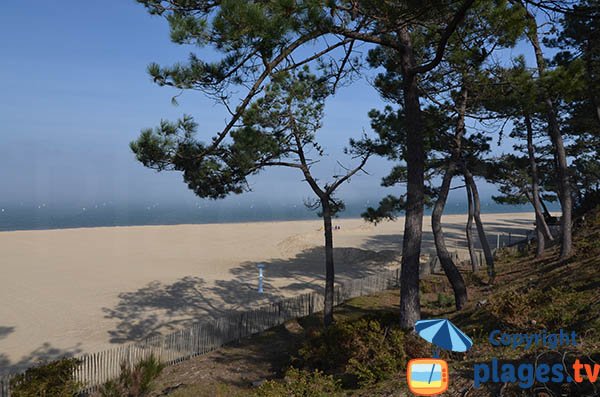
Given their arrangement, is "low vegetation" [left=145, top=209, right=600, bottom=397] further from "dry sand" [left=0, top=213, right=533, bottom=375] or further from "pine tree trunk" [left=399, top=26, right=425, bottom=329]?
"dry sand" [left=0, top=213, right=533, bottom=375]

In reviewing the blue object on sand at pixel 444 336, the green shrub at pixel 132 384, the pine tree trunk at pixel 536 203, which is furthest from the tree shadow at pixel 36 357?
the pine tree trunk at pixel 536 203

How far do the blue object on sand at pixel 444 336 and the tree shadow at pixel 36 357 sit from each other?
462 inches

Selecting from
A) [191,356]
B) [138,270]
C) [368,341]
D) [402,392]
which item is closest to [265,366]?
[191,356]

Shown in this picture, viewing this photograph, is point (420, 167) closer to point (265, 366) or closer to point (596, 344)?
point (596, 344)

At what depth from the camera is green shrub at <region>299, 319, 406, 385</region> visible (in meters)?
7.45

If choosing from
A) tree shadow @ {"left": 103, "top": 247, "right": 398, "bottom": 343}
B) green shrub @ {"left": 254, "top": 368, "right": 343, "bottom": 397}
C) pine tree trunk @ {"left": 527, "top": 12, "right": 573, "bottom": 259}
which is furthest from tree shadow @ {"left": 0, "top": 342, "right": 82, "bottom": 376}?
pine tree trunk @ {"left": 527, "top": 12, "right": 573, "bottom": 259}

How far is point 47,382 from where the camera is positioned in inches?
351

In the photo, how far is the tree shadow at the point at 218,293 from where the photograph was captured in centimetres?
1753

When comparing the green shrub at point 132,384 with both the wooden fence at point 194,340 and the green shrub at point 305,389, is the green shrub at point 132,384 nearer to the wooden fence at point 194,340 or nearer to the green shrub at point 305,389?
the wooden fence at point 194,340

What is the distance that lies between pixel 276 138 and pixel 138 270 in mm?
20159

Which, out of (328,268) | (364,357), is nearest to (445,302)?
(328,268)

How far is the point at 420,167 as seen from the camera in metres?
10.2

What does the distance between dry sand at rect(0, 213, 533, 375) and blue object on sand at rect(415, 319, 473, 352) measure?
12.8 m

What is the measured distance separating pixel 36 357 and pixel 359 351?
10916 mm
